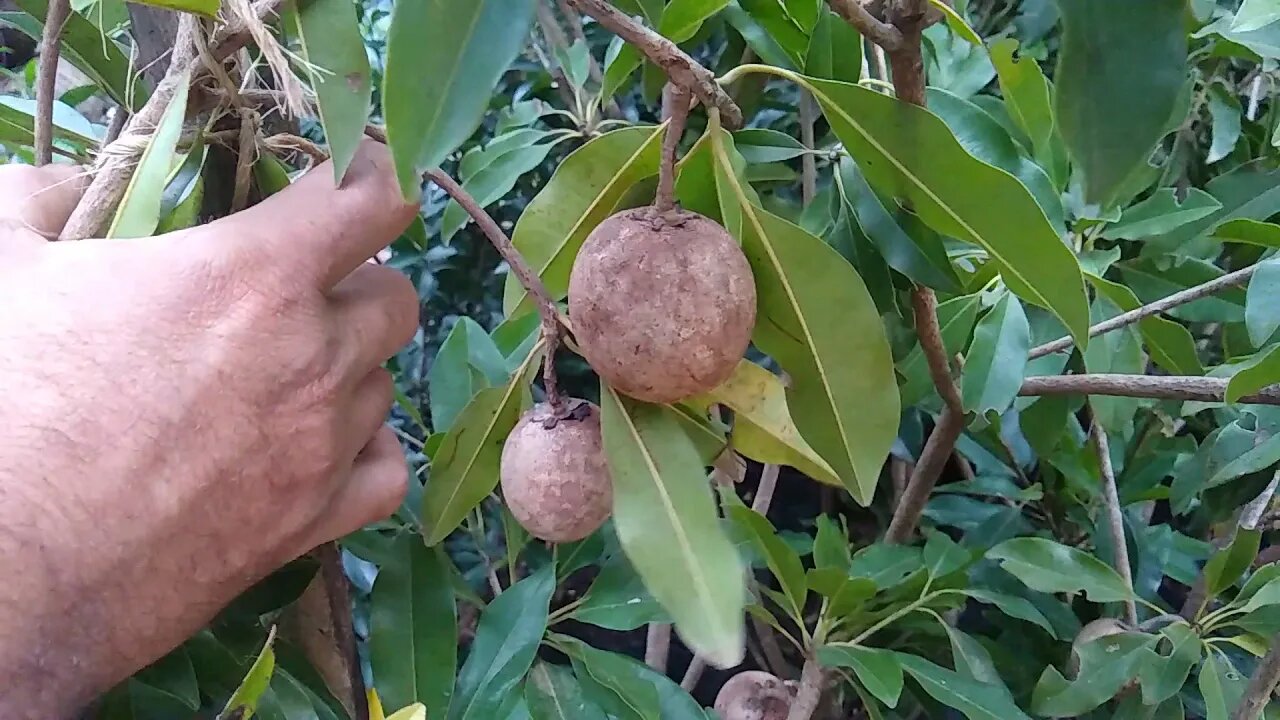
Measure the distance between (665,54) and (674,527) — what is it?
9.9 inches

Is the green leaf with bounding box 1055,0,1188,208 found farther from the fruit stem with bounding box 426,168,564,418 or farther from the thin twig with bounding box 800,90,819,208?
the thin twig with bounding box 800,90,819,208

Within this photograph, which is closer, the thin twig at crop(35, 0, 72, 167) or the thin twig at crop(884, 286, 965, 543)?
the thin twig at crop(35, 0, 72, 167)

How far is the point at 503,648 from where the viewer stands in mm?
791

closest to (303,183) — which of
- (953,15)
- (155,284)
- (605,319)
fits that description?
(155,284)

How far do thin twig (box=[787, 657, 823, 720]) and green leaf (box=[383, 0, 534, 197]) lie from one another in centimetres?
74

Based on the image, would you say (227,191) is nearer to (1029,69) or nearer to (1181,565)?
(1029,69)

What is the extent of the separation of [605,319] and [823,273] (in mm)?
130

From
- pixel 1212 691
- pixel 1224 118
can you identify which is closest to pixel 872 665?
pixel 1212 691

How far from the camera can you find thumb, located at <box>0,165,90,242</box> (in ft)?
1.67

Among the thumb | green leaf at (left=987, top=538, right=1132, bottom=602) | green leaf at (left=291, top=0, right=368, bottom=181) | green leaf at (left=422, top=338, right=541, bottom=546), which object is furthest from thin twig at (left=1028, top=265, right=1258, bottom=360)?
the thumb

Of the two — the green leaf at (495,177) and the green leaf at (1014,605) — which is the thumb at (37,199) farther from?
the green leaf at (1014,605)

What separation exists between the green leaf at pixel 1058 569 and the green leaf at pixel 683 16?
2.13 feet

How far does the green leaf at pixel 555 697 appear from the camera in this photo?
79 centimetres

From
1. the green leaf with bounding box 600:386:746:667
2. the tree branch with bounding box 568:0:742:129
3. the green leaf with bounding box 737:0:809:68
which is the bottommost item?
the green leaf with bounding box 600:386:746:667
